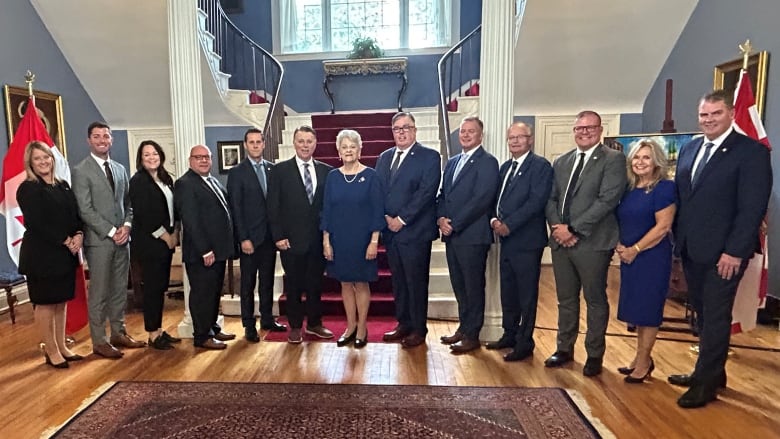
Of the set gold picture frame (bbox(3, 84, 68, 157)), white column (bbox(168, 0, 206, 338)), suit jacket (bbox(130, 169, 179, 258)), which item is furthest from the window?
suit jacket (bbox(130, 169, 179, 258))

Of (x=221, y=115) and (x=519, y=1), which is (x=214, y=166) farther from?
(x=519, y=1)

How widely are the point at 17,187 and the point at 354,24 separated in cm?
574

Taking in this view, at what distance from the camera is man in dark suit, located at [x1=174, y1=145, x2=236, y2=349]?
354 centimetres

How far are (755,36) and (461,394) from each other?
4040 millimetres

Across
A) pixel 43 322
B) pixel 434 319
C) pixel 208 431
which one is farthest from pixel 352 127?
pixel 208 431

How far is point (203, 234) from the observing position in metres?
3.56

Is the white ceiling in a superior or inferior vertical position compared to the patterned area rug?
superior

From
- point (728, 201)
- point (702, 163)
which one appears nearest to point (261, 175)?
point (702, 163)

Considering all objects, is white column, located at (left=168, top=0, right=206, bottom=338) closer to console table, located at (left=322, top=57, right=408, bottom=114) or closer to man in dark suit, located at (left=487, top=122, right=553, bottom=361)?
man in dark suit, located at (left=487, top=122, right=553, bottom=361)

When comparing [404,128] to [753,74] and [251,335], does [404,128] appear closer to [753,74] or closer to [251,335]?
[251,335]

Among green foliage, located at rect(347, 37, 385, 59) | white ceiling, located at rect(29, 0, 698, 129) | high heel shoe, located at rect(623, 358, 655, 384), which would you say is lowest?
high heel shoe, located at rect(623, 358, 655, 384)

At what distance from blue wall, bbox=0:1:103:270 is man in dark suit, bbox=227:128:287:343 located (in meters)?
2.85

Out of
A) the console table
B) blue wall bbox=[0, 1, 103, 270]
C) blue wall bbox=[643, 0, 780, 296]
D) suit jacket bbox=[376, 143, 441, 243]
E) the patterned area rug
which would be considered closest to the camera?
the patterned area rug

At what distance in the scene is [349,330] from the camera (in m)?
3.82
